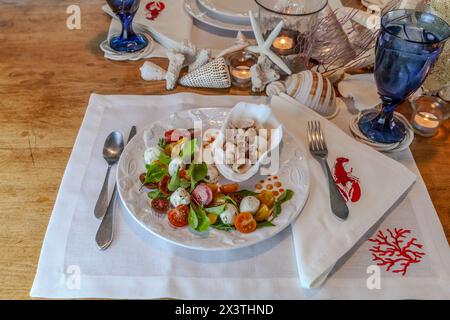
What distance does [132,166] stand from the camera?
0.59 meters

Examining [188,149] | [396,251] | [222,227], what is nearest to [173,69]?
[188,149]

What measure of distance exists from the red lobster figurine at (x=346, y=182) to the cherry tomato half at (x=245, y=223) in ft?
0.49

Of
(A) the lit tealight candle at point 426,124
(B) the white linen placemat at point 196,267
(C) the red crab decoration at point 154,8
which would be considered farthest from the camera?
(C) the red crab decoration at point 154,8

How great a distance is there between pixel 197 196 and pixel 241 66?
14.5 inches

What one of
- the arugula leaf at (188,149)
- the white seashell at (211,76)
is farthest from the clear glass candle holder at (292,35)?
the arugula leaf at (188,149)

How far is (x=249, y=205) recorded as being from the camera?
521 millimetres

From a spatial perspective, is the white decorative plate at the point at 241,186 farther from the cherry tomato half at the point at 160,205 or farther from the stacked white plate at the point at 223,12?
the stacked white plate at the point at 223,12

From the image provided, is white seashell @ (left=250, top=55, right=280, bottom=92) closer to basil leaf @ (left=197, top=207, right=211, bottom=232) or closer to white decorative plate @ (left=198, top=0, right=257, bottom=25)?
white decorative plate @ (left=198, top=0, right=257, bottom=25)

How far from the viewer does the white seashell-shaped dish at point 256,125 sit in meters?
0.56

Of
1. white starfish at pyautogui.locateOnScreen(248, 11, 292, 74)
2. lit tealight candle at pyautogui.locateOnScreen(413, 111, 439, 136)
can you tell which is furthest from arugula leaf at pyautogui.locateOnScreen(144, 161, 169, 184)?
lit tealight candle at pyautogui.locateOnScreen(413, 111, 439, 136)

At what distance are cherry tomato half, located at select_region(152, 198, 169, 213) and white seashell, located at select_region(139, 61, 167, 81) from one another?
32 centimetres

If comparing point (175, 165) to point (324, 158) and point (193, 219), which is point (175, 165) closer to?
point (193, 219)

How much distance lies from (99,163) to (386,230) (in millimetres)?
416

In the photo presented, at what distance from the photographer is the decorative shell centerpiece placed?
2.31 feet
